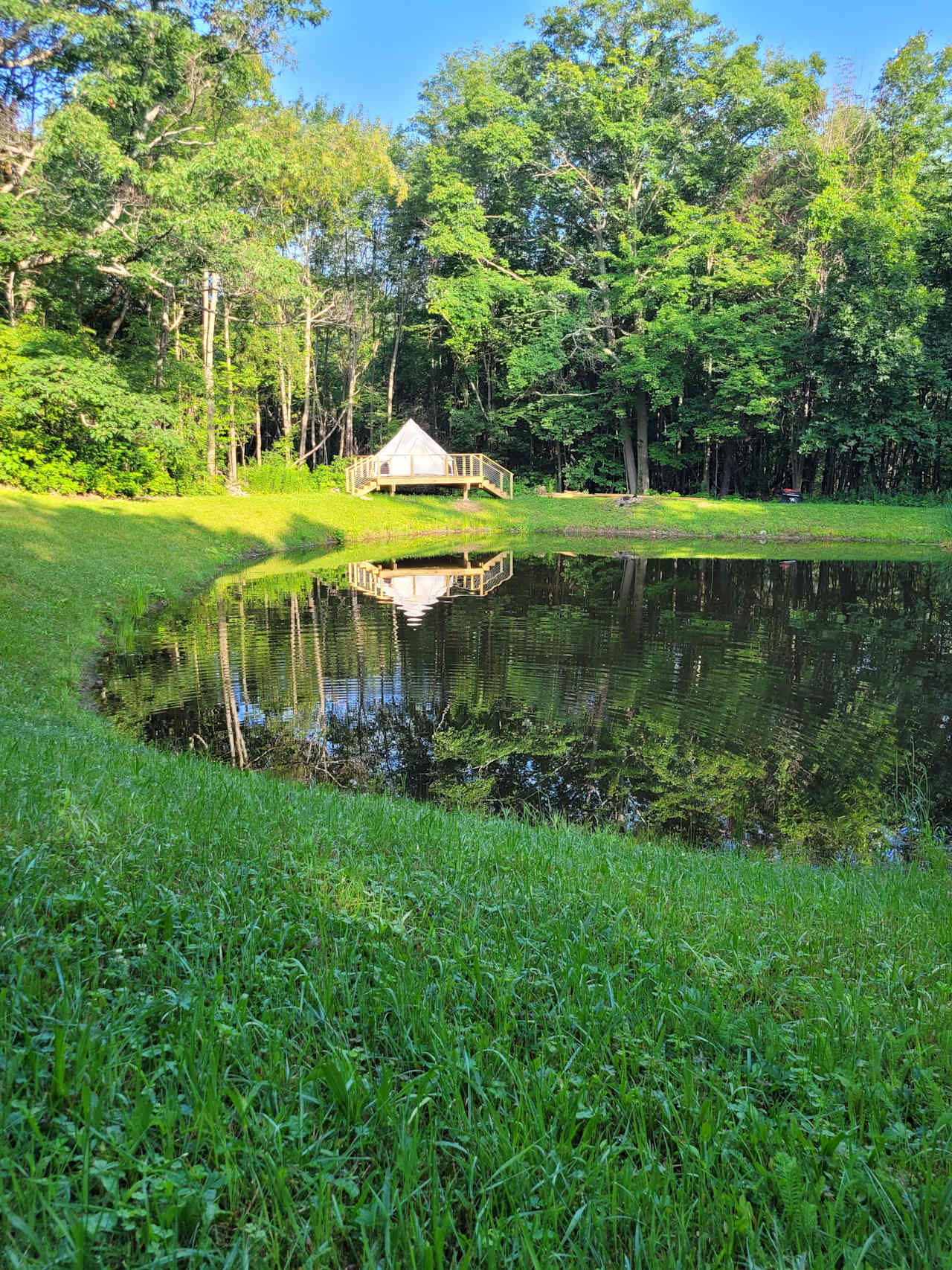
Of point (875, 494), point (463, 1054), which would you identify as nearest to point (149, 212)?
point (463, 1054)

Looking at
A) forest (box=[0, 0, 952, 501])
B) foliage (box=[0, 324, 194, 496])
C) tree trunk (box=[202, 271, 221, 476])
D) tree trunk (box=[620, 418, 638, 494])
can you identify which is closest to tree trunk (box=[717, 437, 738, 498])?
forest (box=[0, 0, 952, 501])

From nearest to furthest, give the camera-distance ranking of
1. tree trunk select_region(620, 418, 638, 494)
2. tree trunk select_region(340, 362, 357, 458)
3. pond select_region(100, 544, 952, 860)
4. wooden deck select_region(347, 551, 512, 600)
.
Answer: pond select_region(100, 544, 952, 860), wooden deck select_region(347, 551, 512, 600), tree trunk select_region(620, 418, 638, 494), tree trunk select_region(340, 362, 357, 458)

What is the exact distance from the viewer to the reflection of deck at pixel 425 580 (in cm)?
1892

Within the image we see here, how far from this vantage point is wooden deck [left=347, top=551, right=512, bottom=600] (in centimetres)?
1997

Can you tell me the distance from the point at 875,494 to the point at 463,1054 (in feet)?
137

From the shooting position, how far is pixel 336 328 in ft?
151

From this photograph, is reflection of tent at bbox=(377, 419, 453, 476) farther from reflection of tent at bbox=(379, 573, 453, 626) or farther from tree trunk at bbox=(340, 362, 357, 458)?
reflection of tent at bbox=(379, 573, 453, 626)

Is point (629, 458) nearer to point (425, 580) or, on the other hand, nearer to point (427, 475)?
point (427, 475)

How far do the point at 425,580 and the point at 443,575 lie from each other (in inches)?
43.6

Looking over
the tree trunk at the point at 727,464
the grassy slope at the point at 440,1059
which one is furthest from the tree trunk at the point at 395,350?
the grassy slope at the point at 440,1059

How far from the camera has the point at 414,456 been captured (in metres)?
36.7

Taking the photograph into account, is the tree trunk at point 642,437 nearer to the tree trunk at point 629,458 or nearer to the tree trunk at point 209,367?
the tree trunk at point 629,458

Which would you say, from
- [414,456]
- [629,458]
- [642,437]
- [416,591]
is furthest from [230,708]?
[629,458]

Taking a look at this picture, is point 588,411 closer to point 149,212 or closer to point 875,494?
point 875,494
